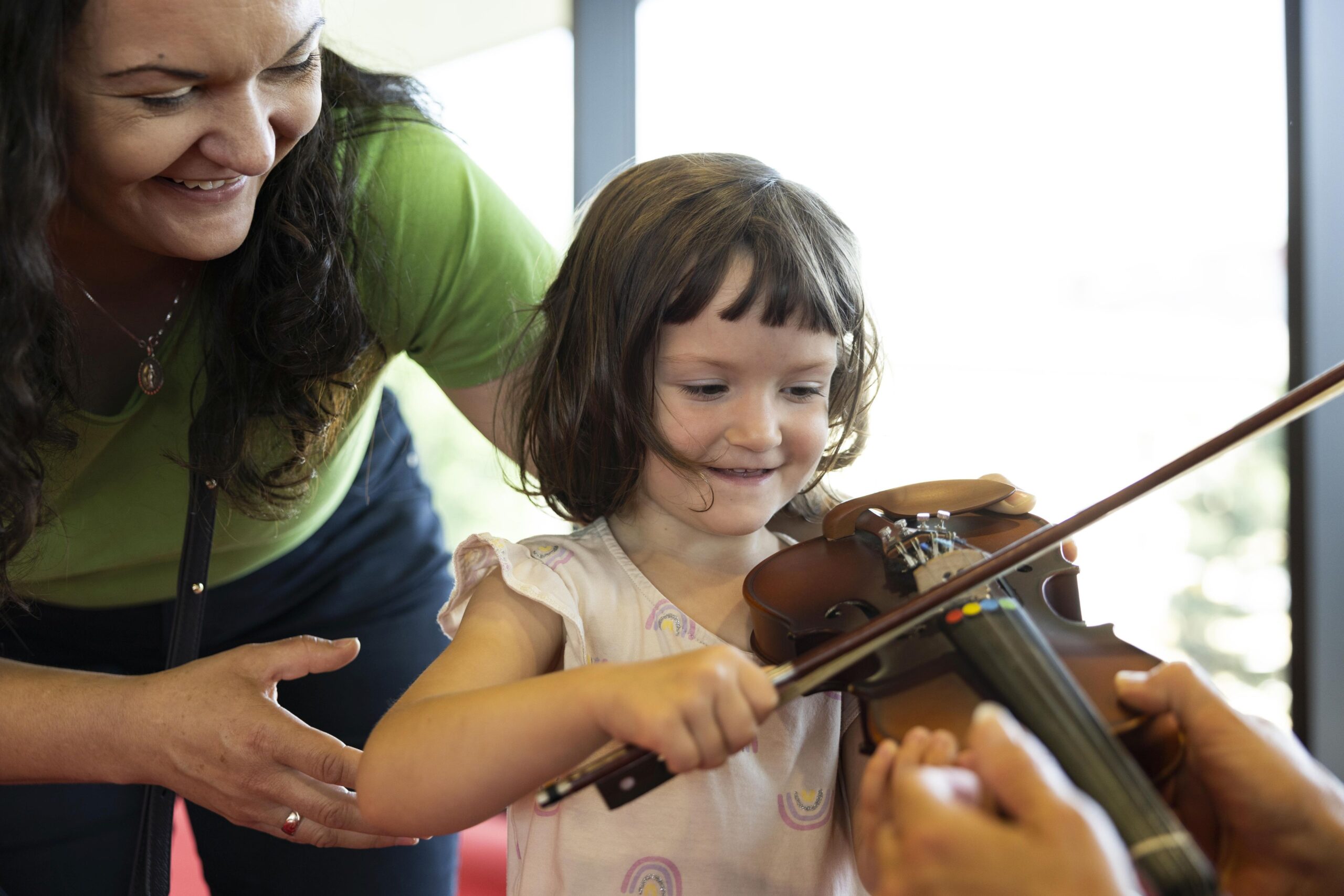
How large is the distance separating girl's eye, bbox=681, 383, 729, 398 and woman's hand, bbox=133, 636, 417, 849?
0.36 meters

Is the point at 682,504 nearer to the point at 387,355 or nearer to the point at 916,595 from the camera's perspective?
the point at 916,595

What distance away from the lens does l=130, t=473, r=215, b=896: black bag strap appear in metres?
1.01

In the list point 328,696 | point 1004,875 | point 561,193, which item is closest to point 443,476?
point 561,193

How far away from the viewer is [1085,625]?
0.79 meters

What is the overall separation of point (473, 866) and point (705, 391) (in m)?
1.15

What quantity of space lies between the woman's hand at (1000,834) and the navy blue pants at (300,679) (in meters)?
0.84

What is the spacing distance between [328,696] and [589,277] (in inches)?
23.6

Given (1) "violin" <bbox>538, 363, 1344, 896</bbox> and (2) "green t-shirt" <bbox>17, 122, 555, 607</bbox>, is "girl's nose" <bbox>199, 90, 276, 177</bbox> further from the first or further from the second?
(1) "violin" <bbox>538, 363, 1344, 896</bbox>

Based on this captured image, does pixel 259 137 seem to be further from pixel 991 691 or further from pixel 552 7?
pixel 552 7

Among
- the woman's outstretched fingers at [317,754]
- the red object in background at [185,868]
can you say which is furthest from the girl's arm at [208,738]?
the red object in background at [185,868]

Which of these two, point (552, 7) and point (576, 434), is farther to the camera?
point (552, 7)

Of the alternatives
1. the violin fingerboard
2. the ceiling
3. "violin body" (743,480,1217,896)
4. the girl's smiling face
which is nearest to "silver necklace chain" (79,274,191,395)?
Result: the girl's smiling face

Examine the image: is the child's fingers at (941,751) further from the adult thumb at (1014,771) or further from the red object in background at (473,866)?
the red object in background at (473,866)

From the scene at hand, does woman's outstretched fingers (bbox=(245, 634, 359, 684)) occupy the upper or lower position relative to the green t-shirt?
lower
